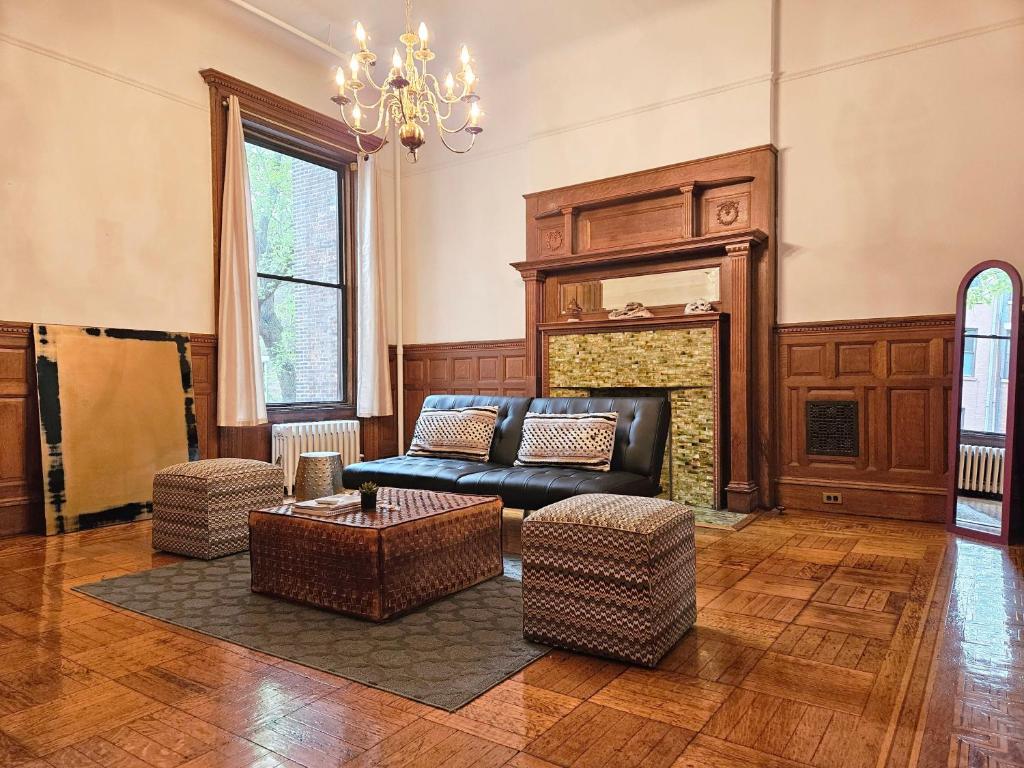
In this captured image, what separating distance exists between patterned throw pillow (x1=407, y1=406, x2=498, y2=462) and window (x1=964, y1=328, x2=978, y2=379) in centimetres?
301

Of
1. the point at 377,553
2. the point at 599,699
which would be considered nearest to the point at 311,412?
the point at 377,553

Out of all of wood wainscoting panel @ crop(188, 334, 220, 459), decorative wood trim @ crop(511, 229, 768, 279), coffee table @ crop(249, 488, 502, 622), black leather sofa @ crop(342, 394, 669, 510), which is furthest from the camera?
wood wainscoting panel @ crop(188, 334, 220, 459)

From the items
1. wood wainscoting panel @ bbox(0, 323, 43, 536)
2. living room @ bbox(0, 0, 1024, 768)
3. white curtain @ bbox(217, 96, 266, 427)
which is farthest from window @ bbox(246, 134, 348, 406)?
wood wainscoting panel @ bbox(0, 323, 43, 536)

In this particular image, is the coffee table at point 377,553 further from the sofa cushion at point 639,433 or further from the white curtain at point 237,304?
the white curtain at point 237,304

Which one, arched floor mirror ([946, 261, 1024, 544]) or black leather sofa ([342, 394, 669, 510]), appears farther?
arched floor mirror ([946, 261, 1024, 544])

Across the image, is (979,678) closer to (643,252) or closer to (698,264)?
(698,264)

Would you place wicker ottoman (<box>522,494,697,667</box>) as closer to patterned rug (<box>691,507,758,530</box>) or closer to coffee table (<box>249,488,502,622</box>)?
coffee table (<box>249,488,502,622</box>)

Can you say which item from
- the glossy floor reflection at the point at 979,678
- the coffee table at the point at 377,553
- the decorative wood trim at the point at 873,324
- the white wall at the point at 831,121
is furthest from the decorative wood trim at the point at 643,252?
the coffee table at the point at 377,553

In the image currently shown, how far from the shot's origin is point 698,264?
5301 millimetres

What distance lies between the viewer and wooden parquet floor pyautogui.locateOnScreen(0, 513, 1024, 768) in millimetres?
1690

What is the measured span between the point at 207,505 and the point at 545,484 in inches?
70.6

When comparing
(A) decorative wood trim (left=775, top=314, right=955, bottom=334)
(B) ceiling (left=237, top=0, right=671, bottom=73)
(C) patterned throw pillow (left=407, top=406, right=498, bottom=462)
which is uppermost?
(B) ceiling (left=237, top=0, right=671, bottom=73)

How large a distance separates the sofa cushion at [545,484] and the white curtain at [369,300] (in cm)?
282

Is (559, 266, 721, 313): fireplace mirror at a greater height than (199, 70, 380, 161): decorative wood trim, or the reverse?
(199, 70, 380, 161): decorative wood trim
